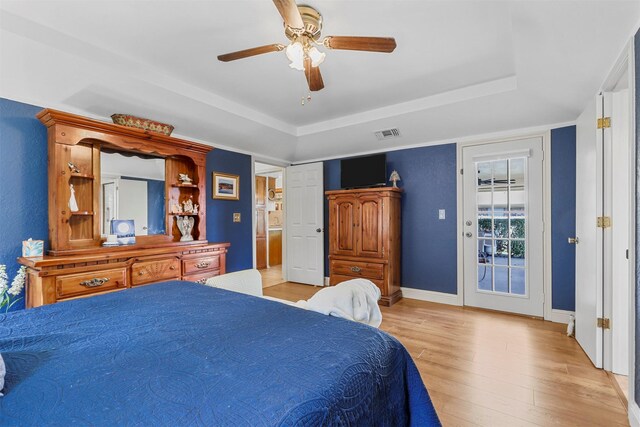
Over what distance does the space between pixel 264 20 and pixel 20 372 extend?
2184 millimetres

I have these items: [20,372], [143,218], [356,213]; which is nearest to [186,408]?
[20,372]

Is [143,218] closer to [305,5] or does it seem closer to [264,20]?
[264,20]

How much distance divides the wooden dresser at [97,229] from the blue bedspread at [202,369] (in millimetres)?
1037

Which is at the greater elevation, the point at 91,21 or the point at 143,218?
the point at 91,21

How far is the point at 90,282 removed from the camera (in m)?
2.35

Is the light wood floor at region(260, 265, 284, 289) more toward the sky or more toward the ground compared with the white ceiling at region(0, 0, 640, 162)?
more toward the ground

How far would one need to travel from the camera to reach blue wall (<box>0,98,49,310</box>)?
234 cm

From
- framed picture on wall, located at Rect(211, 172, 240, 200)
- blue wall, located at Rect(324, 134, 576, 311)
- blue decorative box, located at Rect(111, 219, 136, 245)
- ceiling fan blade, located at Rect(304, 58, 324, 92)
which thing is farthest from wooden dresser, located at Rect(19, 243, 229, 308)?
blue wall, located at Rect(324, 134, 576, 311)

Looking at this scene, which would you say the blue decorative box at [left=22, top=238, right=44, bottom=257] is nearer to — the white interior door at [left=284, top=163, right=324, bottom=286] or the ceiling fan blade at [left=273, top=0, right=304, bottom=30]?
the ceiling fan blade at [left=273, top=0, right=304, bottom=30]

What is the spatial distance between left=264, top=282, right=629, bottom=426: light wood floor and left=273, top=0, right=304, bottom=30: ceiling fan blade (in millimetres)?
2397

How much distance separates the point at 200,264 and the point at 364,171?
101 inches

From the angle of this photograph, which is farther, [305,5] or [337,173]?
[337,173]

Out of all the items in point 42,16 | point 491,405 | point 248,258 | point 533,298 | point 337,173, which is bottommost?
point 491,405

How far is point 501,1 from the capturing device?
1819 mm
